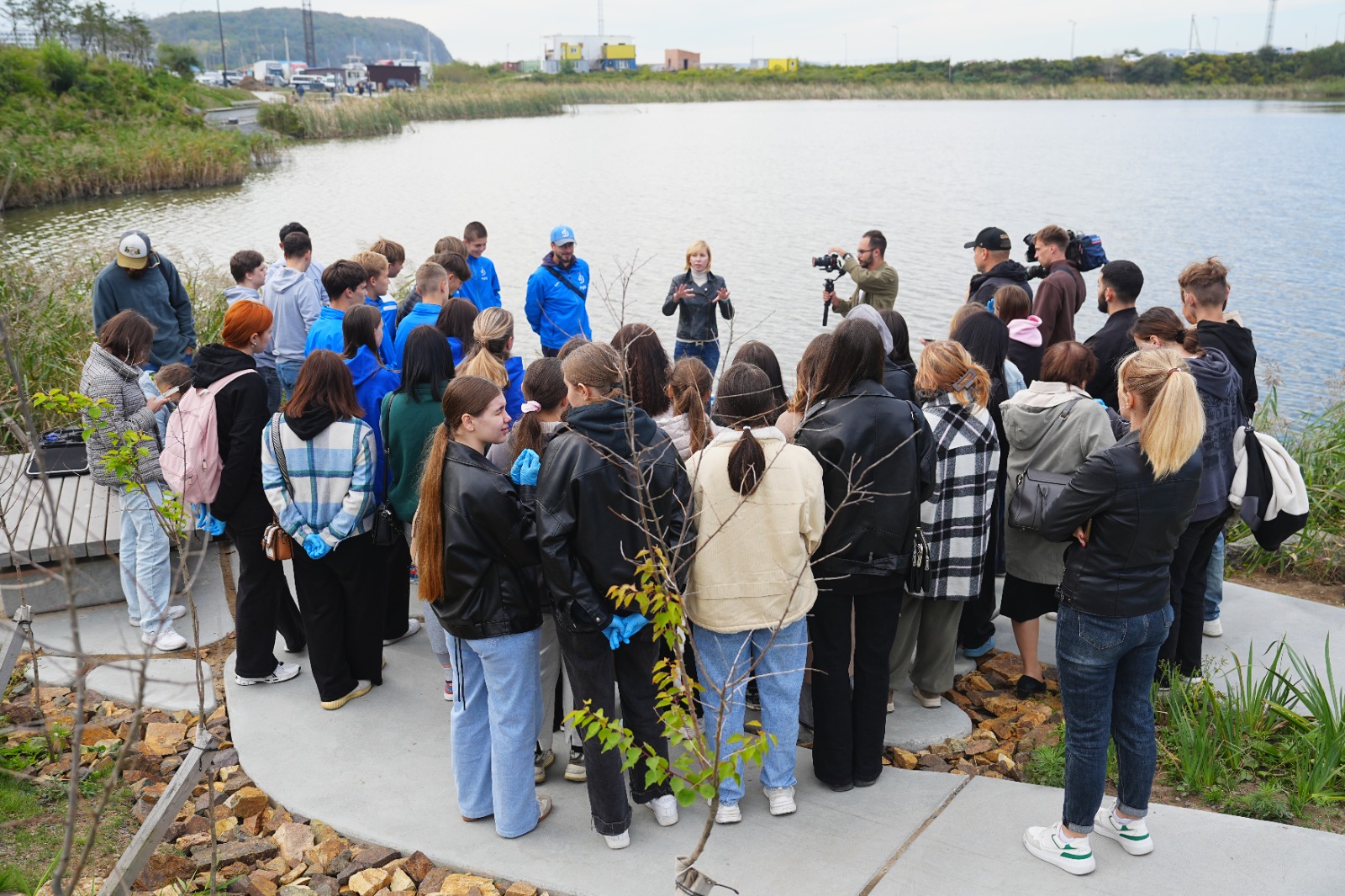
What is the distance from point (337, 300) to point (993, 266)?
4.17 metres

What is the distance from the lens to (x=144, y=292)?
6500mm

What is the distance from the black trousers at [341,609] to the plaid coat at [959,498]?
2.50 meters

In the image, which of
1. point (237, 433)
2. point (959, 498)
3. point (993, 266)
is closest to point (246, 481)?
point (237, 433)

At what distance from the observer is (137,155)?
23656 millimetres

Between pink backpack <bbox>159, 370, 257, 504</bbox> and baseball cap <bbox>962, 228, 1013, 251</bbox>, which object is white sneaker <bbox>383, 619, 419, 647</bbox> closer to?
pink backpack <bbox>159, 370, 257, 504</bbox>

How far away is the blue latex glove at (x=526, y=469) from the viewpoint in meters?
3.55

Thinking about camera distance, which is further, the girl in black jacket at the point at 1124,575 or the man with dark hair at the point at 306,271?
the man with dark hair at the point at 306,271

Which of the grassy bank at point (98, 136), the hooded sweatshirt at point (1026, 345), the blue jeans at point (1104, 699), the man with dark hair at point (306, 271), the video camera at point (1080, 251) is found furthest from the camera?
the grassy bank at point (98, 136)

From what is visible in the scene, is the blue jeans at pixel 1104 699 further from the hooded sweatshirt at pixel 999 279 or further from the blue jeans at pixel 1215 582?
the hooded sweatshirt at pixel 999 279

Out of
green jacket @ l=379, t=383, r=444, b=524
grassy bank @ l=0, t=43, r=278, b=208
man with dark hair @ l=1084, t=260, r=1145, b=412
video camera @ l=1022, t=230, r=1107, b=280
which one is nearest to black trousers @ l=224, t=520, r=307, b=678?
green jacket @ l=379, t=383, r=444, b=524

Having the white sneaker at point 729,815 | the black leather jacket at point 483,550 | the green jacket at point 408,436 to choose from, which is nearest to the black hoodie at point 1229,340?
the white sneaker at point 729,815

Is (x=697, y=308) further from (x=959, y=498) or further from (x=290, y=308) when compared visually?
(x=959, y=498)

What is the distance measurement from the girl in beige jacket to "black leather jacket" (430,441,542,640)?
2.03 ft

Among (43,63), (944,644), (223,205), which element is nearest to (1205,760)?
(944,644)
